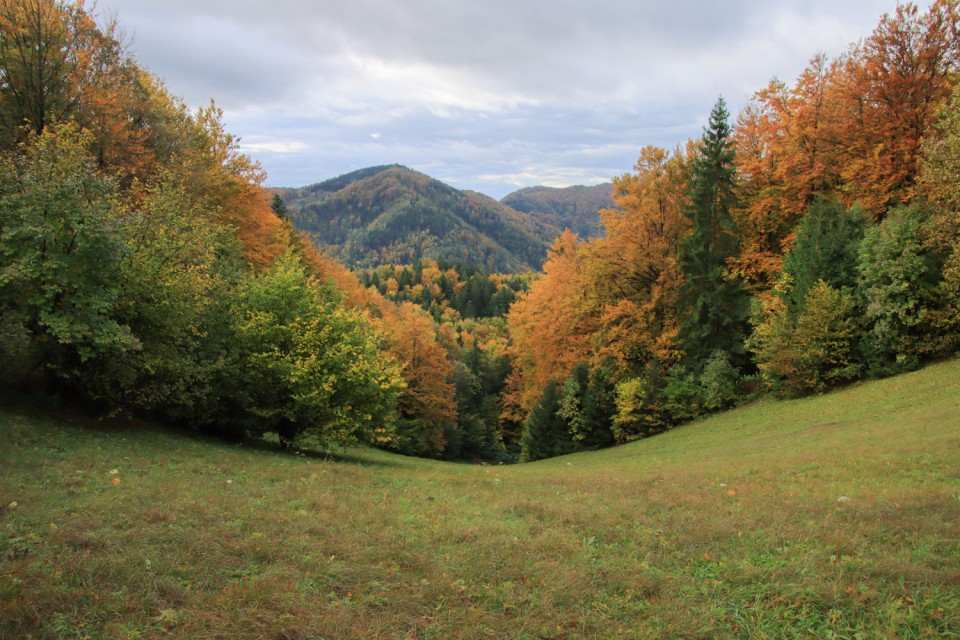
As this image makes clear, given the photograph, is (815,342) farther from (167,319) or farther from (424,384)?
(424,384)

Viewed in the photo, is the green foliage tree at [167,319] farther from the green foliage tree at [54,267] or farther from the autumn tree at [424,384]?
the autumn tree at [424,384]

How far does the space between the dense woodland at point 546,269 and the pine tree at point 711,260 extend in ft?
0.44

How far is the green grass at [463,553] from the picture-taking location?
492cm

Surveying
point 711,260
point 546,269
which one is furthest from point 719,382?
point 546,269

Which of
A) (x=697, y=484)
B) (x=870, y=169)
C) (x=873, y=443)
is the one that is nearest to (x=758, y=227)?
(x=870, y=169)

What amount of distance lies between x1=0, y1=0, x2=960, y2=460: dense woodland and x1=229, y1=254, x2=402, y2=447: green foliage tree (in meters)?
0.10

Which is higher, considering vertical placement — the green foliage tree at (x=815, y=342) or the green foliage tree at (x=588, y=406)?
the green foliage tree at (x=815, y=342)

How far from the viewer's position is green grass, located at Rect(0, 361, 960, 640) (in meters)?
4.92

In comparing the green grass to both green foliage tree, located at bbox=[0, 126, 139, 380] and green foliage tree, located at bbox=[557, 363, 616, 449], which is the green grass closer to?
green foliage tree, located at bbox=[0, 126, 139, 380]

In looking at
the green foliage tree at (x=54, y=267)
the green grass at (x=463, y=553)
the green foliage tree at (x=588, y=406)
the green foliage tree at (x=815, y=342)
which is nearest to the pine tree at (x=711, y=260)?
the green foliage tree at (x=815, y=342)

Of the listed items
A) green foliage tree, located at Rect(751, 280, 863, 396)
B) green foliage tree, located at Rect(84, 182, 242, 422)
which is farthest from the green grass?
green foliage tree, located at Rect(751, 280, 863, 396)

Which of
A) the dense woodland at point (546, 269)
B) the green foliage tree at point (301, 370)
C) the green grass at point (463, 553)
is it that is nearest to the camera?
the green grass at point (463, 553)

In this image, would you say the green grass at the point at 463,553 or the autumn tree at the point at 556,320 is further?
the autumn tree at the point at 556,320

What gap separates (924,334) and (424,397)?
3285 centimetres
